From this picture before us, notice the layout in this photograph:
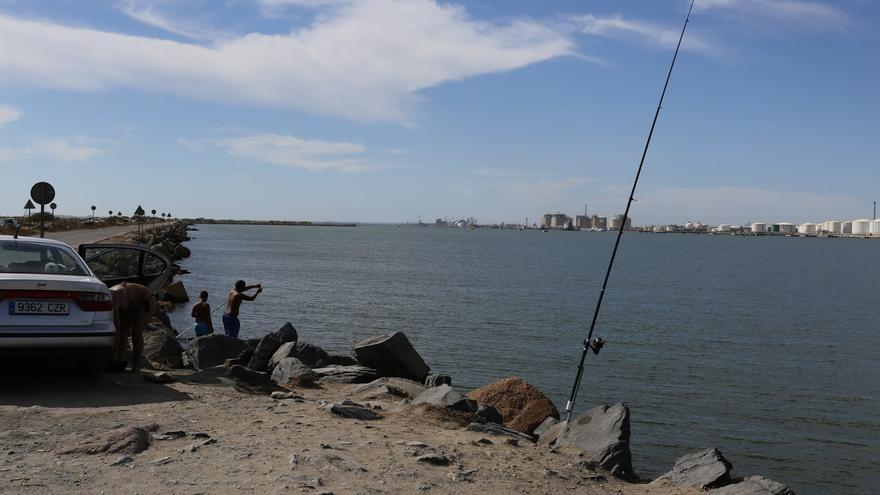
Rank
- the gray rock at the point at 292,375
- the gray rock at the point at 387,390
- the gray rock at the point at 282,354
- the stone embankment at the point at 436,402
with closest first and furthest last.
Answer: the stone embankment at the point at 436,402 < the gray rock at the point at 387,390 < the gray rock at the point at 292,375 < the gray rock at the point at 282,354

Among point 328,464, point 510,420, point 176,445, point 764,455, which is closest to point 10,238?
point 176,445

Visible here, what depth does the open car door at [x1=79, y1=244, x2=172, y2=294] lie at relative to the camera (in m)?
11.0

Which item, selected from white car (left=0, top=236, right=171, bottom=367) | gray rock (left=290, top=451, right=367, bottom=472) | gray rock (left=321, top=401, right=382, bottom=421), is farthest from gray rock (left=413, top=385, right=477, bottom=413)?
white car (left=0, top=236, right=171, bottom=367)

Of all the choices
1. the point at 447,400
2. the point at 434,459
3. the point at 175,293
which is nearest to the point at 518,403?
the point at 447,400

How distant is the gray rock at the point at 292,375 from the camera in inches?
482

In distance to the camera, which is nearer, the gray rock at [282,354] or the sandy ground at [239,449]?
the sandy ground at [239,449]

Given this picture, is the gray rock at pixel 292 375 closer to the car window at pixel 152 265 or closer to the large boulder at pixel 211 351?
the large boulder at pixel 211 351

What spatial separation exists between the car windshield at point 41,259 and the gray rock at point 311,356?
21.8 ft

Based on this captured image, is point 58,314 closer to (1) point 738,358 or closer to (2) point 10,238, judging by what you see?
(2) point 10,238

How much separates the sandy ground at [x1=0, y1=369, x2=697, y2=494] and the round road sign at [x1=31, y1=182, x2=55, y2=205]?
Answer: 7989mm

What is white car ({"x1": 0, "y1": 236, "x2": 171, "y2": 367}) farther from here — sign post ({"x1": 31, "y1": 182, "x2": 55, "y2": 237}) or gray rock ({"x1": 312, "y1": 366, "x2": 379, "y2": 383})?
sign post ({"x1": 31, "y1": 182, "x2": 55, "y2": 237})

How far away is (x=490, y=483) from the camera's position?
22.0ft

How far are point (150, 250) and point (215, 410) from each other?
12.0ft

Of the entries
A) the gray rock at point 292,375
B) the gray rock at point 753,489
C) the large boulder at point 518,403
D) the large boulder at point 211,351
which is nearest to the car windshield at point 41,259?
the gray rock at point 292,375
